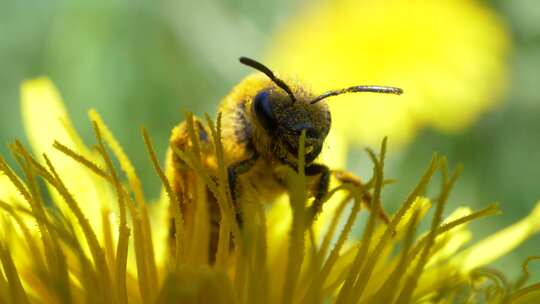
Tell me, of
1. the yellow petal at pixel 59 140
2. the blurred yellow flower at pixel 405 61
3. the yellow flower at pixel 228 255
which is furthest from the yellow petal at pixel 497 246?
the blurred yellow flower at pixel 405 61

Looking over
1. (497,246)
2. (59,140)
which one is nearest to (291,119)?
(497,246)

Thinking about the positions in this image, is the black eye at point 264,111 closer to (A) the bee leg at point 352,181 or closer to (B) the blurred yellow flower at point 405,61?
(A) the bee leg at point 352,181

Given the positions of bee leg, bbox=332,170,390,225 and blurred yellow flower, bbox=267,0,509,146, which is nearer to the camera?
bee leg, bbox=332,170,390,225

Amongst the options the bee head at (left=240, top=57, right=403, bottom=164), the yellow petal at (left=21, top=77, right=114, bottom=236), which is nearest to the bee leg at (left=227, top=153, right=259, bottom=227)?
the bee head at (left=240, top=57, right=403, bottom=164)

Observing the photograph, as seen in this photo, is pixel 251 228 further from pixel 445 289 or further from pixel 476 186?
pixel 476 186

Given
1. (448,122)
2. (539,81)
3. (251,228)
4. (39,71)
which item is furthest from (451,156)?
(251,228)

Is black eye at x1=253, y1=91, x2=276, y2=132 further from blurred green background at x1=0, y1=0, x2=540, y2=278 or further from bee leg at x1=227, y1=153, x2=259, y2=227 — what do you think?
blurred green background at x1=0, y1=0, x2=540, y2=278
